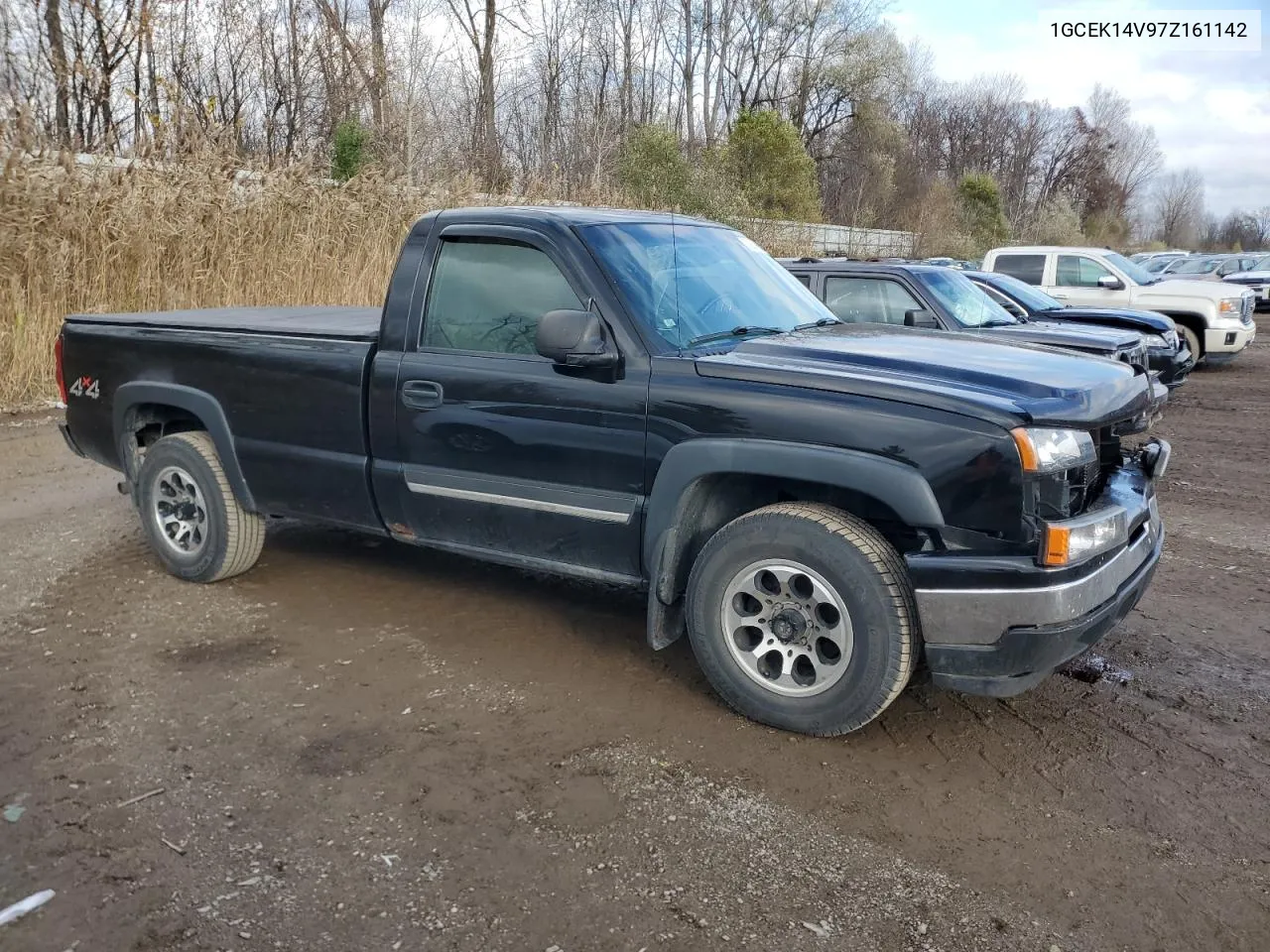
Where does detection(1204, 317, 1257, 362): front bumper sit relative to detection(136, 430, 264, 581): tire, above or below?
above

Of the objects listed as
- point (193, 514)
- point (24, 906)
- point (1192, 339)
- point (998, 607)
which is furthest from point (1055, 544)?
point (1192, 339)

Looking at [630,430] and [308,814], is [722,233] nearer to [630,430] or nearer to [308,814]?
[630,430]

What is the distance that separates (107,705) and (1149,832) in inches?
143

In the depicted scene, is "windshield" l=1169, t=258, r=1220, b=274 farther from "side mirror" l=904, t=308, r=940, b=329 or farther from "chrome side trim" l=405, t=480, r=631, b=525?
"chrome side trim" l=405, t=480, r=631, b=525

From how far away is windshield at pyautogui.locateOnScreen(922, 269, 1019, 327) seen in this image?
28.8ft

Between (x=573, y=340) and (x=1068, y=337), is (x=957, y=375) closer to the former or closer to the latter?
(x=573, y=340)

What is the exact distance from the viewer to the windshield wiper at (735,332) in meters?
4.05

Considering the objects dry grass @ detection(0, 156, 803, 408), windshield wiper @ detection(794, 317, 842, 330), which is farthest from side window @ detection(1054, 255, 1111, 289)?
windshield wiper @ detection(794, 317, 842, 330)

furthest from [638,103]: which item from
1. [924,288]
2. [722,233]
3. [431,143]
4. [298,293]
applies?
[722,233]

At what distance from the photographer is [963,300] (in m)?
9.02

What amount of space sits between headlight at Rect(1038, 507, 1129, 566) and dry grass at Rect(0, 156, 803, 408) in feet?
32.7

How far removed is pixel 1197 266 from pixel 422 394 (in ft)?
95.9

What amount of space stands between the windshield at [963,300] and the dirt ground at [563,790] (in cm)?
412

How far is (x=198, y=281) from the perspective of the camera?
37.3 ft
